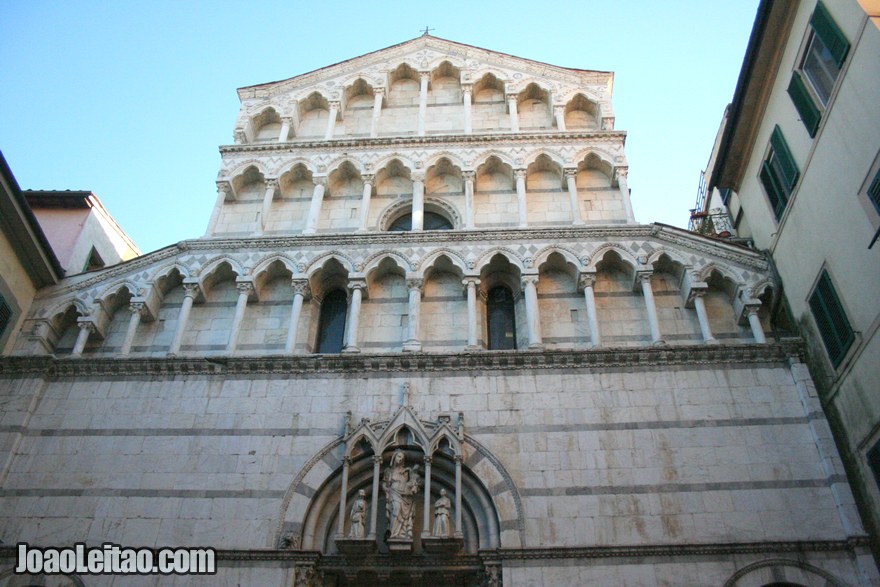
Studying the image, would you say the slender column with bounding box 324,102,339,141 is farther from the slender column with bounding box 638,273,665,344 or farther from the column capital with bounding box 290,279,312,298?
the slender column with bounding box 638,273,665,344

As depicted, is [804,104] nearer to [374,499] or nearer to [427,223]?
[427,223]

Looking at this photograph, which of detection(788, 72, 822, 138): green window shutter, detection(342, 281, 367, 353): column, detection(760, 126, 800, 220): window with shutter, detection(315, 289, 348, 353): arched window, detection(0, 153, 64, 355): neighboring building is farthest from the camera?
detection(315, 289, 348, 353): arched window

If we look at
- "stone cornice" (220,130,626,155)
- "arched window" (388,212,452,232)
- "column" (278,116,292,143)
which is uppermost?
"column" (278,116,292,143)

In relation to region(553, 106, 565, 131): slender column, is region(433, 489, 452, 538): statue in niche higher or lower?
lower

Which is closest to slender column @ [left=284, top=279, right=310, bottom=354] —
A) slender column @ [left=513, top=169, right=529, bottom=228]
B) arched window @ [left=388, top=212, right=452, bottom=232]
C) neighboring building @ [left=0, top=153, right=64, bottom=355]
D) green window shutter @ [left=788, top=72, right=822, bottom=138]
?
arched window @ [left=388, top=212, right=452, bottom=232]

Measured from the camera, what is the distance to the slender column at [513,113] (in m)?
14.4

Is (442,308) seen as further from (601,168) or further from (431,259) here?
(601,168)

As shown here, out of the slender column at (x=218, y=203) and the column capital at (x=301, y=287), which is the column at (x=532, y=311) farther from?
the slender column at (x=218, y=203)

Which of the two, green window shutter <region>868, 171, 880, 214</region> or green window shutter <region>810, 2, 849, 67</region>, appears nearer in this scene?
green window shutter <region>868, 171, 880, 214</region>

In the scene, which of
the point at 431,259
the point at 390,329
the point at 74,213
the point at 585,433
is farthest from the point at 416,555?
the point at 74,213

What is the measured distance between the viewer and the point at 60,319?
39.8 feet

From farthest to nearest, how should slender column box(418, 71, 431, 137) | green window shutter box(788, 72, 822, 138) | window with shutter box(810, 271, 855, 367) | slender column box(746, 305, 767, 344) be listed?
slender column box(418, 71, 431, 137), slender column box(746, 305, 767, 344), green window shutter box(788, 72, 822, 138), window with shutter box(810, 271, 855, 367)

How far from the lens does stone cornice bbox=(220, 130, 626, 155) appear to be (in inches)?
547

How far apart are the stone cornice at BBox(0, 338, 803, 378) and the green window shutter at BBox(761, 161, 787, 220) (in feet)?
7.50
